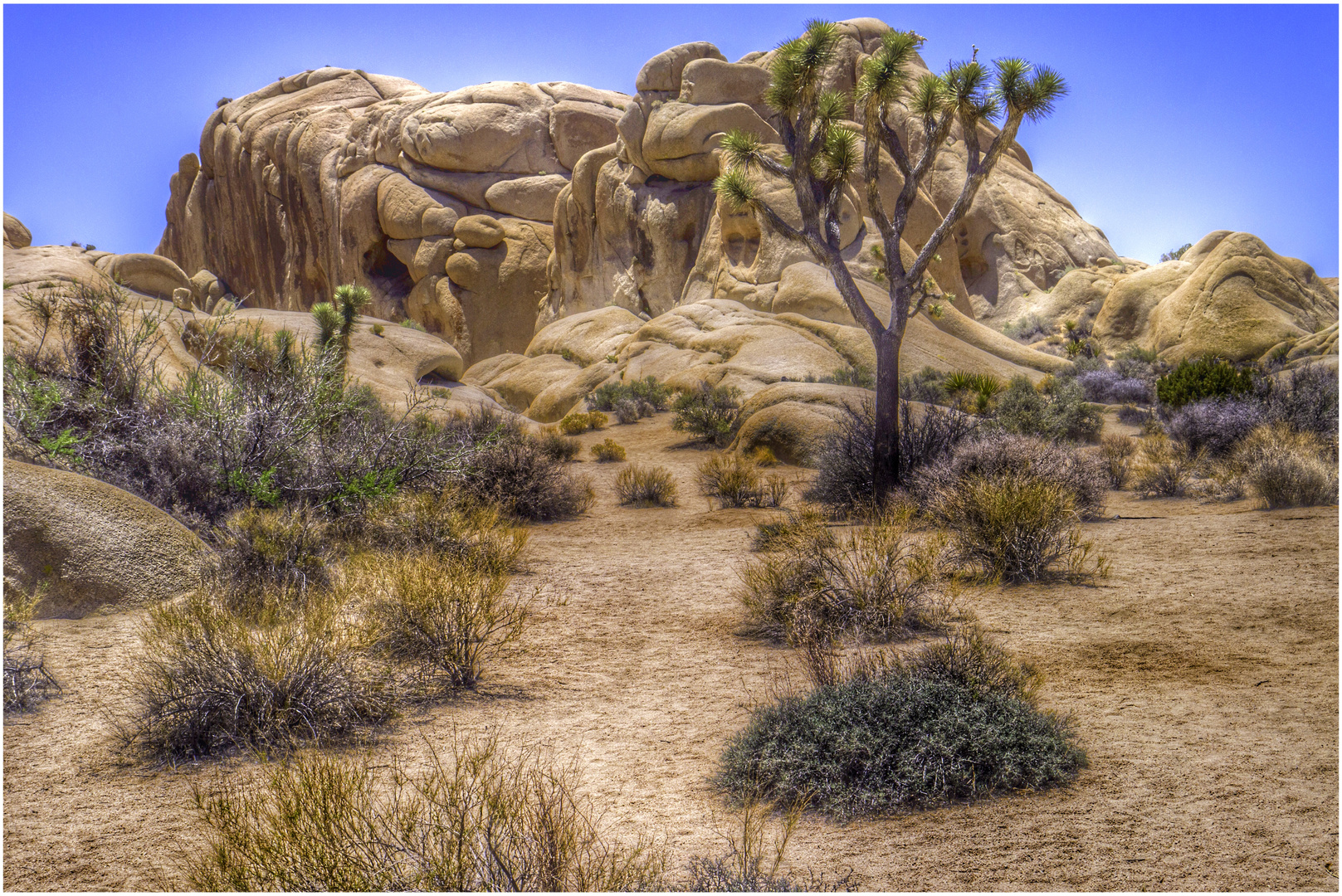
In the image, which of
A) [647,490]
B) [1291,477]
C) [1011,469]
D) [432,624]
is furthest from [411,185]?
[432,624]

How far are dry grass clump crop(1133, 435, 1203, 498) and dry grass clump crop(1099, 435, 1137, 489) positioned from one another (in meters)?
Result: 0.14

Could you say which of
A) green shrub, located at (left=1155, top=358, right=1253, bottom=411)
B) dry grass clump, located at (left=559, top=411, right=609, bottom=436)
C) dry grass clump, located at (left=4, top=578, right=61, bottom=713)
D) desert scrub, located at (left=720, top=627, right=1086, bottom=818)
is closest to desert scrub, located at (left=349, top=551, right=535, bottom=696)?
dry grass clump, located at (left=4, top=578, right=61, bottom=713)

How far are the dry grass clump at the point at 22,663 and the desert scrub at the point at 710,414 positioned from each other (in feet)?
46.1

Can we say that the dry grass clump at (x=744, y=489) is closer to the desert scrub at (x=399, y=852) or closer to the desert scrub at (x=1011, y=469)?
the desert scrub at (x=1011, y=469)

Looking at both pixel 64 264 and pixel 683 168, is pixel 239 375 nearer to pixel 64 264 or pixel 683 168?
pixel 64 264

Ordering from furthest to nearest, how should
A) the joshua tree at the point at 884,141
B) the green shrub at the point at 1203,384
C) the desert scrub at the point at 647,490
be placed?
the green shrub at the point at 1203,384
the desert scrub at the point at 647,490
the joshua tree at the point at 884,141

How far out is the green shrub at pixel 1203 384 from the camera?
1597cm

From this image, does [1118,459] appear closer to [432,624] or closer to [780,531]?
[780,531]

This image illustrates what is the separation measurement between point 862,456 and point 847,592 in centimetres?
580

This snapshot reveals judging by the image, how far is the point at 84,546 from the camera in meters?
6.22

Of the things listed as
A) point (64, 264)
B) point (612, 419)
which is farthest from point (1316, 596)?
point (64, 264)

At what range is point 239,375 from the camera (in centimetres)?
913

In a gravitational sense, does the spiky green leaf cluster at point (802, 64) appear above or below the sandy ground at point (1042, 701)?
above

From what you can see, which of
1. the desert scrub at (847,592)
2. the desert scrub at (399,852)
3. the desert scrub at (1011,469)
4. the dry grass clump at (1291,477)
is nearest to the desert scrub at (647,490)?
the desert scrub at (1011,469)
